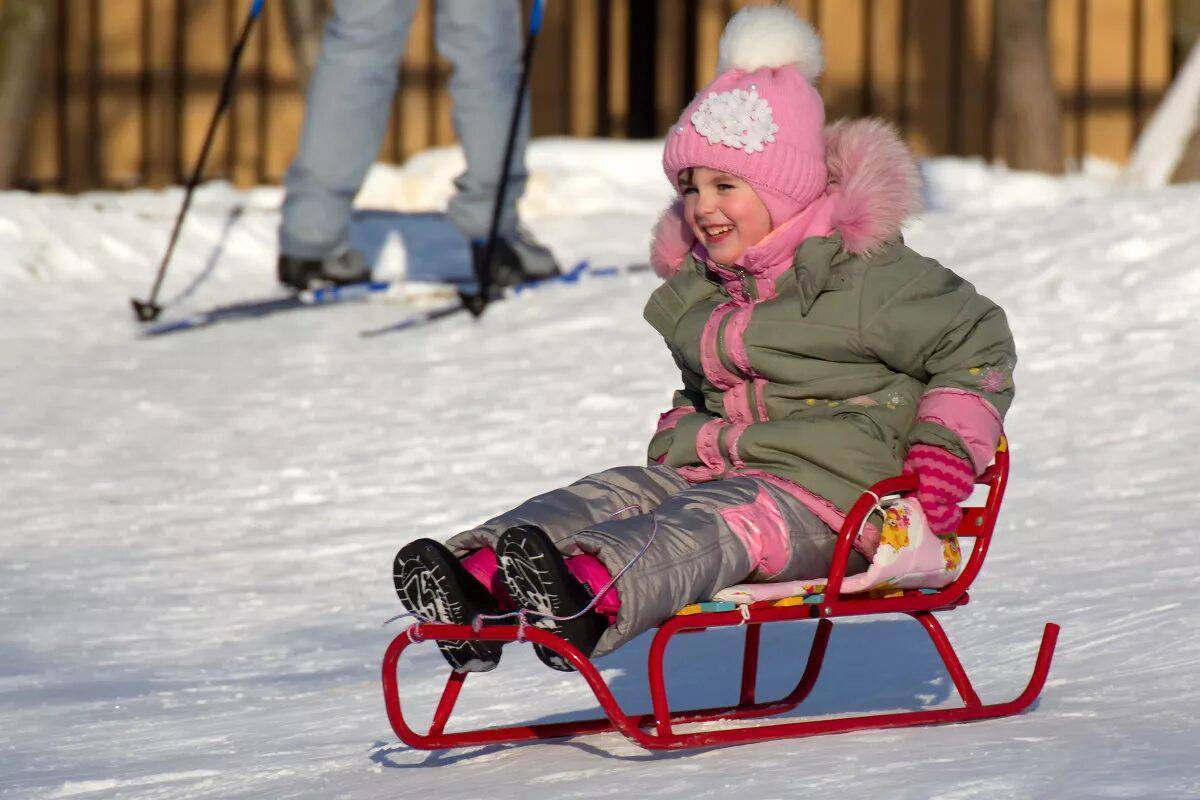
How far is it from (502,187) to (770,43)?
3.41m

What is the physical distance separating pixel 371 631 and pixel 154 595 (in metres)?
0.62

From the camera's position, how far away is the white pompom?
12.4 ft

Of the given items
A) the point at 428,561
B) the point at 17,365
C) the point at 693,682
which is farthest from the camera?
the point at 17,365

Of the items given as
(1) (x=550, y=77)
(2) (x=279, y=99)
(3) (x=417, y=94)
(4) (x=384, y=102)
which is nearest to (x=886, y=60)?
(1) (x=550, y=77)

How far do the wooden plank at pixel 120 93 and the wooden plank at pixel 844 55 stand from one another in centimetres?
358

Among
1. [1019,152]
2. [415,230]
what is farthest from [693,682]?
[1019,152]

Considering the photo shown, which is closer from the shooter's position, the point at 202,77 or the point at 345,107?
the point at 345,107

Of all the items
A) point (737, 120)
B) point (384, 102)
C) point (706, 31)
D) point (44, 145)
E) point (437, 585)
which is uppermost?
point (737, 120)

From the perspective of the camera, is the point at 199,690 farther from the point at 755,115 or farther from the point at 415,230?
the point at 415,230

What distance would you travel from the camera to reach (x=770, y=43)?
378 cm

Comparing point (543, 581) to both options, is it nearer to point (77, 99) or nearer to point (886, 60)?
point (77, 99)

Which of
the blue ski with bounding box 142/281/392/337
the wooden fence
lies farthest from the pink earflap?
the wooden fence

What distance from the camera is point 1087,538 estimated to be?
5055 millimetres

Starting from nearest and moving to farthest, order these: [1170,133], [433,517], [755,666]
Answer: [755,666], [433,517], [1170,133]
